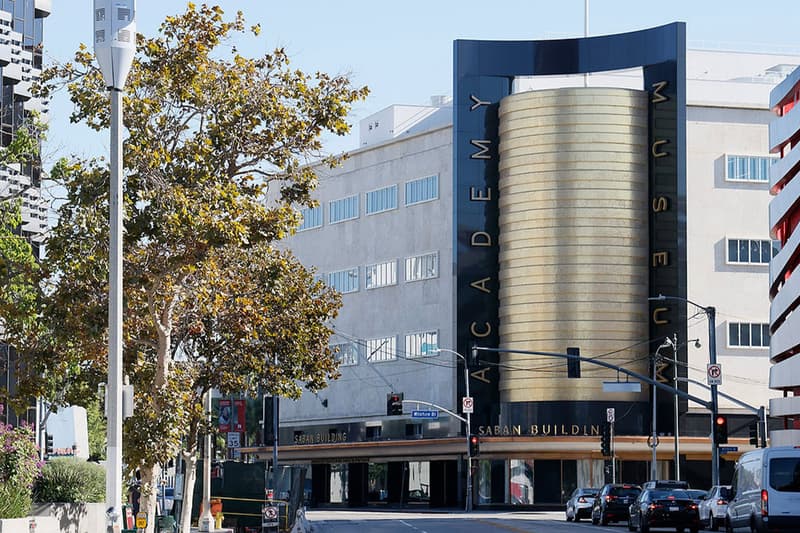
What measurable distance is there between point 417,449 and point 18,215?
61.2 meters

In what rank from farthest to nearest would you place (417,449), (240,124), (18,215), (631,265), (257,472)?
(417,449), (631,265), (257,472), (18,215), (240,124)

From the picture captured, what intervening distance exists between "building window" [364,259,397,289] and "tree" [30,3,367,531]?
6353 cm

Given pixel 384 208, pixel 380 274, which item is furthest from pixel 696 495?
pixel 384 208

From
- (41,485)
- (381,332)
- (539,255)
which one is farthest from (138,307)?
(381,332)

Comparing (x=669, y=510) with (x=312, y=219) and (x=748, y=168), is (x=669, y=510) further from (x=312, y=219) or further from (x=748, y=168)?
(x=312, y=219)

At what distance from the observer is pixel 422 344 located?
9369 cm

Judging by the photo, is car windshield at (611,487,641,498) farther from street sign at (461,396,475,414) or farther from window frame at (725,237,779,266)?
window frame at (725,237,779,266)

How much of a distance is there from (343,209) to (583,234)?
72.8 feet

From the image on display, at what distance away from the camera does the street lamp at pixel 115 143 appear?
2062 cm

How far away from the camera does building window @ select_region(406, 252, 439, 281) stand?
304 feet

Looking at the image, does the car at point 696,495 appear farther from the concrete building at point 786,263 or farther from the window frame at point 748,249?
the window frame at point 748,249

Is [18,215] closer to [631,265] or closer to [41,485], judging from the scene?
[41,485]

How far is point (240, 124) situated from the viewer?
30.6 meters

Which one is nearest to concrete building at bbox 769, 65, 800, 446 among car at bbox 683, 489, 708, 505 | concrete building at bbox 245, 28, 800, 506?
concrete building at bbox 245, 28, 800, 506
